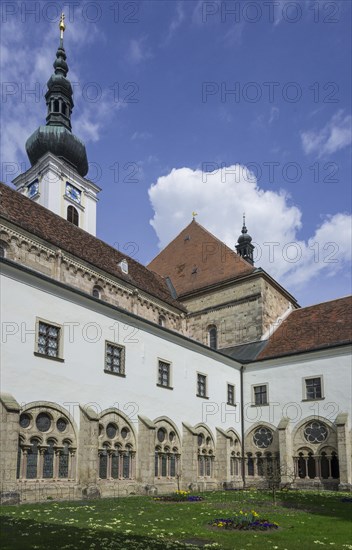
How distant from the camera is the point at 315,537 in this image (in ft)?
34.1

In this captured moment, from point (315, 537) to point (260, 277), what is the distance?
25.0m

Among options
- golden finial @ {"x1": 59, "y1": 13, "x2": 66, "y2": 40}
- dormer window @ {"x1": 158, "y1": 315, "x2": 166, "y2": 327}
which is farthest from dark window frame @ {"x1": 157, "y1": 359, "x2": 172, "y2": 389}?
golden finial @ {"x1": 59, "y1": 13, "x2": 66, "y2": 40}

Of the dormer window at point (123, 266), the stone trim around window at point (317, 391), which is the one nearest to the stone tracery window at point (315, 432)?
the stone trim around window at point (317, 391)

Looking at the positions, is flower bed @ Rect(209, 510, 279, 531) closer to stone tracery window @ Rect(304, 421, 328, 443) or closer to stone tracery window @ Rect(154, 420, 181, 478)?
stone tracery window @ Rect(154, 420, 181, 478)

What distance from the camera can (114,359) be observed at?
21078 mm

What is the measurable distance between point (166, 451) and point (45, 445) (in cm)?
770

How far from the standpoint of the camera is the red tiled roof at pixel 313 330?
93.9 feet

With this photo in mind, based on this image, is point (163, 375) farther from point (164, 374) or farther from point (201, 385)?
point (201, 385)

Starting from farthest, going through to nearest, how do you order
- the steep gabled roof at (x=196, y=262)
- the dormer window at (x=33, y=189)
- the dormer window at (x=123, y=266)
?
the dormer window at (x=33, y=189) < the steep gabled roof at (x=196, y=262) < the dormer window at (x=123, y=266)

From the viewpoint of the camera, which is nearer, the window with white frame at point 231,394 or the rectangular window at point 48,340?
the rectangular window at point 48,340

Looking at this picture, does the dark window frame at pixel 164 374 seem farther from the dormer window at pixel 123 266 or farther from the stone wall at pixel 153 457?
the dormer window at pixel 123 266

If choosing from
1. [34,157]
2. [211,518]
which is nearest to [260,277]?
[34,157]

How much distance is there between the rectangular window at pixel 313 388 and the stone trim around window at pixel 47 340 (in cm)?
1516

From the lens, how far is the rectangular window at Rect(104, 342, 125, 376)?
812 inches
